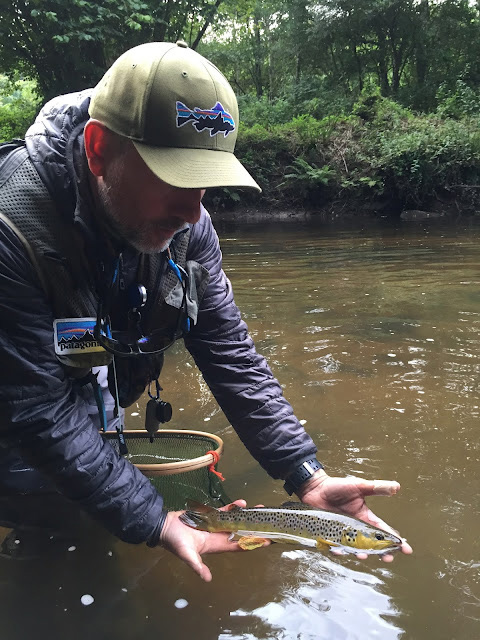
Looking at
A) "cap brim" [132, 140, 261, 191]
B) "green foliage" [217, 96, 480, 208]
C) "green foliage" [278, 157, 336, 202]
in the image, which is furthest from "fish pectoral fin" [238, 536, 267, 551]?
"green foliage" [278, 157, 336, 202]

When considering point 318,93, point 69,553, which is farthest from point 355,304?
point 318,93

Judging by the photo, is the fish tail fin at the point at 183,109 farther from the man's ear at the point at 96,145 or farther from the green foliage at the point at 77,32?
the green foliage at the point at 77,32

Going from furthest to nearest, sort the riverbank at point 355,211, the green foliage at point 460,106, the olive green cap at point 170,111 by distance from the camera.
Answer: the green foliage at point 460,106, the riverbank at point 355,211, the olive green cap at point 170,111

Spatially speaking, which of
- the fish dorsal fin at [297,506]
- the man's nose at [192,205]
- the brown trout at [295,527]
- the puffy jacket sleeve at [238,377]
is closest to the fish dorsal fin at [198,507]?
the brown trout at [295,527]

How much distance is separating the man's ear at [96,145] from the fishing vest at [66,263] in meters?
0.20

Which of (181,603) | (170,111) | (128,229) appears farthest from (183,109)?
(181,603)

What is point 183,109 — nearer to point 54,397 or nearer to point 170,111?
point 170,111

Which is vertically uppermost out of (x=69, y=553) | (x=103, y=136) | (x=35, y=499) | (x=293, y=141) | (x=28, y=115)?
(x=28, y=115)

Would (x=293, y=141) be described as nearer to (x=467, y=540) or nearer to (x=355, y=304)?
(x=355, y=304)

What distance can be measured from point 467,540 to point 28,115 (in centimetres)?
2690

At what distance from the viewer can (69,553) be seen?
2625mm

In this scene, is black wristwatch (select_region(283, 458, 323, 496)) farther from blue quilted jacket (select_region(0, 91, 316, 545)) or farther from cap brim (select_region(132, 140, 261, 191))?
cap brim (select_region(132, 140, 261, 191))

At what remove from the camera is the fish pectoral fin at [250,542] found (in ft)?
7.03

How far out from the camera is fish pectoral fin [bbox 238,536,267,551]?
7.03 ft
